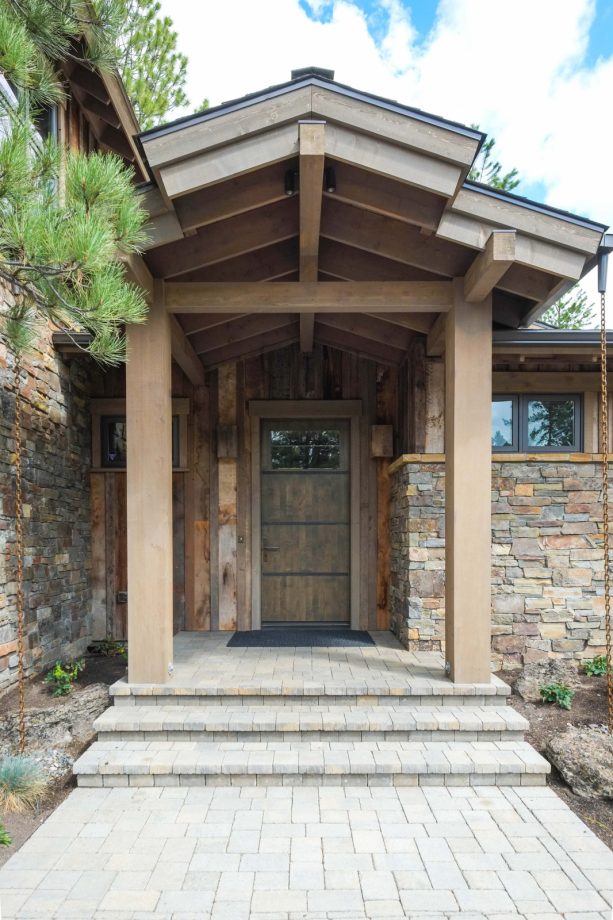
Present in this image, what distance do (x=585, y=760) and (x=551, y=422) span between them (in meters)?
2.85

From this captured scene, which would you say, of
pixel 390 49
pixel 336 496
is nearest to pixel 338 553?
pixel 336 496

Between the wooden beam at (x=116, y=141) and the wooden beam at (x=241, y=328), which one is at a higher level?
the wooden beam at (x=116, y=141)

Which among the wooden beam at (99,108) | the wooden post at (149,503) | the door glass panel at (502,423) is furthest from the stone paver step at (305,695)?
the wooden beam at (99,108)

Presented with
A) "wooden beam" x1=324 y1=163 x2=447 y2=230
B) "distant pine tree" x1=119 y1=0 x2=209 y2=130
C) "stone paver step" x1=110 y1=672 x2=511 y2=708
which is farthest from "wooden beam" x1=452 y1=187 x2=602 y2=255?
"distant pine tree" x1=119 y1=0 x2=209 y2=130

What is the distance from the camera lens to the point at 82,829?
9.38 ft

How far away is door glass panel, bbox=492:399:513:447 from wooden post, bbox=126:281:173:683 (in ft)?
9.18

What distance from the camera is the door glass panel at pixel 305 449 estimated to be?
6.05 m

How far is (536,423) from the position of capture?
534 centimetres

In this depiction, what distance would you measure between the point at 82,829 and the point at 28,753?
0.79 metres

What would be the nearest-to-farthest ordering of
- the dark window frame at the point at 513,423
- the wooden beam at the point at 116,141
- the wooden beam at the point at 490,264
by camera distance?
the wooden beam at the point at 490,264
the dark window frame at the point at 513,423
the wooden beam at the point at 116,141

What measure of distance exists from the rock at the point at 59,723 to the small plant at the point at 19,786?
38 centimetres

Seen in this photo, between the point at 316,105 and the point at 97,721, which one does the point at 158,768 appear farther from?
the point at 316,105

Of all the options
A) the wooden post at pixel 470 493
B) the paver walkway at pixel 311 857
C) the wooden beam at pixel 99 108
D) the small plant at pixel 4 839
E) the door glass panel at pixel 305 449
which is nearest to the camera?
the paver walkway at pixel 311 857

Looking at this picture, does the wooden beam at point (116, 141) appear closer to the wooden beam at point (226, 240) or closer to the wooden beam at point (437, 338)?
the wooden beam at point (226, 240)
